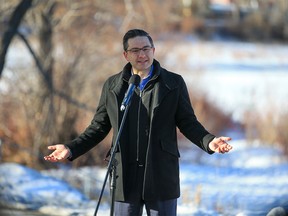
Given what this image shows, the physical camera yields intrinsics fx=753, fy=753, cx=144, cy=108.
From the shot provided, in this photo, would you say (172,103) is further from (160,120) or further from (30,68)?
(30,68)

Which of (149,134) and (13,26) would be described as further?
(13,26)

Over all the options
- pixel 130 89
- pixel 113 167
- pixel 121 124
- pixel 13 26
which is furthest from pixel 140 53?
pixel 13 26

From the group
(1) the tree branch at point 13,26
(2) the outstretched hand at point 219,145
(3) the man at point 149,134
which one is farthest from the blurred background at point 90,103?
(2) the outstretched hand at point 219,145

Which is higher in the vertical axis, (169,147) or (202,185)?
(202,185)

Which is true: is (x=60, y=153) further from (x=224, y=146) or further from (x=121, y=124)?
(x=224, y=146)

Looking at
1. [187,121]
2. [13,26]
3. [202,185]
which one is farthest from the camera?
[202,185]

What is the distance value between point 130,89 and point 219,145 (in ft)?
1.62

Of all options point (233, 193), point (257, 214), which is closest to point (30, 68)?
point (233, 193)

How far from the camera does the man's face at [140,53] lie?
A: 3.69 metres

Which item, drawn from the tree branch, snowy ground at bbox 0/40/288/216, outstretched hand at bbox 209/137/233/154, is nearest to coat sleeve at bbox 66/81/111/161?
outstretched hand at bbox 209/137/233/154

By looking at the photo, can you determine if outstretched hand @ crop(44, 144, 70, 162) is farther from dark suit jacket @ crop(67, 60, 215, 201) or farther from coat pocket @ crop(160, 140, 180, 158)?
coat pocket @ crop(160, 140, 180, 158)

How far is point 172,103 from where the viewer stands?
146 inches

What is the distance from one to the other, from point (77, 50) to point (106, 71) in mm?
727

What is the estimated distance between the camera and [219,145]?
11.6 feet
